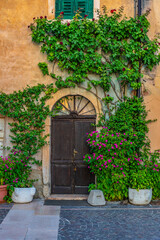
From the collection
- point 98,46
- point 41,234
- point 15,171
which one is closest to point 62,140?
point 15,171

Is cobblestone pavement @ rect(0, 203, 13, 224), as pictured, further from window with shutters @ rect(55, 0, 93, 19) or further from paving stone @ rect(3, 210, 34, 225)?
window with shutters @ rect(55, 0, 93, 19)

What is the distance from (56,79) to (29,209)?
3352 millimetres

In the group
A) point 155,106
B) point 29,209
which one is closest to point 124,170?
point 155,106

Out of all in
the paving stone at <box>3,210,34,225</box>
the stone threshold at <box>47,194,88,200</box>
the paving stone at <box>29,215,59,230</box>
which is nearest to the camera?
the paving stone at <box>29,215,59,230</box>

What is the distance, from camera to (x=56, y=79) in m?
7.77

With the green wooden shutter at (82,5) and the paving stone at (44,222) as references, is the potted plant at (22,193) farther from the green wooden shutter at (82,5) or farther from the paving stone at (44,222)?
the green wooden shutter at (82,5)

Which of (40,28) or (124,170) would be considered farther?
(40,28)

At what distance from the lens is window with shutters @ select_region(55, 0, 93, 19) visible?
Answer: 789 centimetres

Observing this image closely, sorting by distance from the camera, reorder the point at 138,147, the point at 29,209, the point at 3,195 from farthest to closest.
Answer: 1. the point at 138,147
2. the point at 3,195
3. the point at 29,209

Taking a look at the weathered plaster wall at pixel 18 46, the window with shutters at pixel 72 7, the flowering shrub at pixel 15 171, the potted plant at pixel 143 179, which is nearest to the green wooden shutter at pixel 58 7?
the window with shutters at pixel 72 7

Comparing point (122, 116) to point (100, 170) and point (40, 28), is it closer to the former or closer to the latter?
point (100, 170)

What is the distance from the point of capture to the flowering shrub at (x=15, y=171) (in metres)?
7.05

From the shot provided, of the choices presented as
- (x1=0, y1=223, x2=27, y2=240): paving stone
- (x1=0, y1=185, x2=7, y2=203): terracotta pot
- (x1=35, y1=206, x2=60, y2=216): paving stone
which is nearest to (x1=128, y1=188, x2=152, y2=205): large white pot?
(x1=35, y1=206, x2=60, y2=216): paving stone

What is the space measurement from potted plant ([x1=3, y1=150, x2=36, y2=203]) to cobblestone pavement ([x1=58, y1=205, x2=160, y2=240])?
3.25ft
